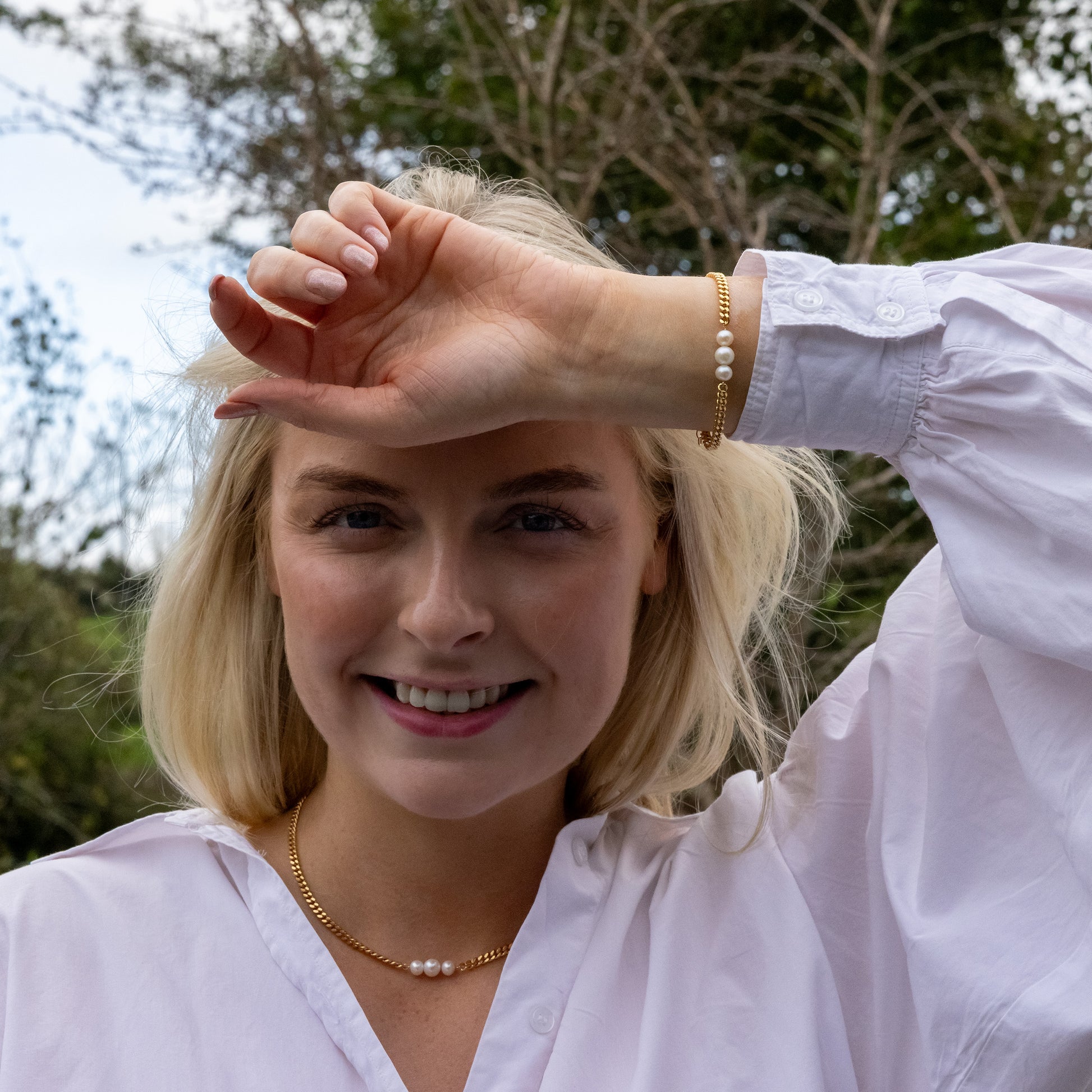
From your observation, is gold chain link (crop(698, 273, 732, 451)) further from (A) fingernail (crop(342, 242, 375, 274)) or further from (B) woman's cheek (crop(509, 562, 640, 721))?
(A) fingernail (crop(342, 242, 375, 274))

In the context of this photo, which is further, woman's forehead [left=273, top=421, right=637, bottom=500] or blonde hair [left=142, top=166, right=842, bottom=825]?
blonde hair [left=142, top=166, right=842, bottom=825]

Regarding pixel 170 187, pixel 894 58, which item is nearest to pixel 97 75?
pixel 170 187

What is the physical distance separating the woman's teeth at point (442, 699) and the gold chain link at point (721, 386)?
419 millimetres

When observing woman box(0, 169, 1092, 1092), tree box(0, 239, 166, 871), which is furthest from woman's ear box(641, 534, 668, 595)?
tree box(0, 239, 166, 871)

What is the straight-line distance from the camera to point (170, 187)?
418 cm

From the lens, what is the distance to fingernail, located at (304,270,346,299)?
4.38 feet

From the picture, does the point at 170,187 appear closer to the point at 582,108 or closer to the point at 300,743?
the point at 582,108

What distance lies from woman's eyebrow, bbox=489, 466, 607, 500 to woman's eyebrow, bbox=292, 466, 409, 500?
13 centimetres

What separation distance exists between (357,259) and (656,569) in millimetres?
763

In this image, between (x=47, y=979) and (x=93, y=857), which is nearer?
(x=47, y=979)

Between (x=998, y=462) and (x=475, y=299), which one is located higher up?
(x=475, y=299)

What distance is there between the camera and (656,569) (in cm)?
192

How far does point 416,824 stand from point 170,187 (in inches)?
119

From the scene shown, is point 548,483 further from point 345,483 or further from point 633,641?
point 633,641
